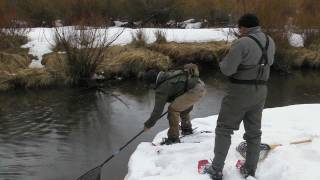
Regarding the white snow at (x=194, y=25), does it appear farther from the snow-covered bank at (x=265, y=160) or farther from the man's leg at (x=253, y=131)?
the man's leg at (x=253, y=131)

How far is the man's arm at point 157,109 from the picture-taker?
5879 mm

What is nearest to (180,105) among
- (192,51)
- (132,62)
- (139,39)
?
(132,62)

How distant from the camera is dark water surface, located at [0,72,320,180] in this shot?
742 cm

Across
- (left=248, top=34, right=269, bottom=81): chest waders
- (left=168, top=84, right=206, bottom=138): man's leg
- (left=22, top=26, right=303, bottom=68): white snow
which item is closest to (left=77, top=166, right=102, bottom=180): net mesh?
(left=168, top=84, right=206, bottom=138): man's leg

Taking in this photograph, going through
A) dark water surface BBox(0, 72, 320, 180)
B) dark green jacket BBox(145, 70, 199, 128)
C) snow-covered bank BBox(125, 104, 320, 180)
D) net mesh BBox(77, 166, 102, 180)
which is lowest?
dark water surface BBox(0, 72, 320, 180)

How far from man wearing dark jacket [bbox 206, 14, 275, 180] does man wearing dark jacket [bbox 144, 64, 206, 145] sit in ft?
4.16

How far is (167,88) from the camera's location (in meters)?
6.02

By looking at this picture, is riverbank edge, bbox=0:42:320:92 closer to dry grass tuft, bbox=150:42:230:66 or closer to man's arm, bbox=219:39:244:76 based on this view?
dry grass tuft, bbox=150:42:230:66

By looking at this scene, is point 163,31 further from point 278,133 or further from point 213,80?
point 278,133

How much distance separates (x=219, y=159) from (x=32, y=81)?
10498mm

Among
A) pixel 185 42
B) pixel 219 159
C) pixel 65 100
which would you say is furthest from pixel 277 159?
pixel 185 42

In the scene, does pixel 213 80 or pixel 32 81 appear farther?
A: pixel 213 80

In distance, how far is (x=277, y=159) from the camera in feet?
17.4

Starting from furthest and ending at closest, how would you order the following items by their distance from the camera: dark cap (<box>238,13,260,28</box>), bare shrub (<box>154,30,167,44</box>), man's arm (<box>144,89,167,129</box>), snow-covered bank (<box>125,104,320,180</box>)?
1. bare shrub (<box>154,30,167,44</box>)
2. man's arm (<box>144,89,167,129</box>)
3. snow-covered bank (<box>125,104,320,180</box>)
4. dark cap (<box>238,13,260,28</box>)
